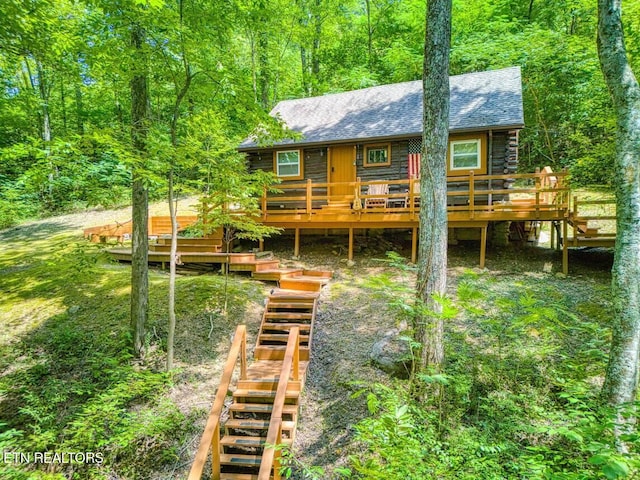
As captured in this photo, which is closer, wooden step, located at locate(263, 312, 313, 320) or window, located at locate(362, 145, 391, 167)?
wooden step, located at locate(263, 312, 313, 320)

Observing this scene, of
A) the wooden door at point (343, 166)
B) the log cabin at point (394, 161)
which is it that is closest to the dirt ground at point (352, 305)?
the log cabin at point (394, 161)

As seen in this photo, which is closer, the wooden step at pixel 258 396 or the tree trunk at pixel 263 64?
the wooden step at pixel 258 396

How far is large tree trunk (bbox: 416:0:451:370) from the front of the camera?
14.7 ft

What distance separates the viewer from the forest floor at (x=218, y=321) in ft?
14.8

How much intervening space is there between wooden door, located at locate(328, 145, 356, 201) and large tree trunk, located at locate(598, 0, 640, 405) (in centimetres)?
707

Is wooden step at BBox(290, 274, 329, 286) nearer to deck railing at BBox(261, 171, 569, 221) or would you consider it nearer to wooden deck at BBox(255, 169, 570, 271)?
wooden deck at BBox(255, 169, 570, 271)

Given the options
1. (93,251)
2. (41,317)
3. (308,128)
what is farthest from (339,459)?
(93,251)

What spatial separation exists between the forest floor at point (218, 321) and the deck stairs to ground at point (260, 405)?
26 centimetres

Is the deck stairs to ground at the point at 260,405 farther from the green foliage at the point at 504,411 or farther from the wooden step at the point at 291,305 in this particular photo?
the green foliage at the point at 504,411

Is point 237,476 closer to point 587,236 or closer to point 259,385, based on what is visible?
point 259,385

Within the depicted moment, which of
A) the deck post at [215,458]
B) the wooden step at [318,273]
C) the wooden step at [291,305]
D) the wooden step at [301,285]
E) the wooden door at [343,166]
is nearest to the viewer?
the deck post at [215,458]

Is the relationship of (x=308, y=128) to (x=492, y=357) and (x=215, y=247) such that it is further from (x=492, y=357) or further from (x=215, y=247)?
(x=492, y=357)

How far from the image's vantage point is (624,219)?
12.3ft

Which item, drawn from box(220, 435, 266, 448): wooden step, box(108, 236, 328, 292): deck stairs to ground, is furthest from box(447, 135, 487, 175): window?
box(220, 435, 266, 448): wooden step
